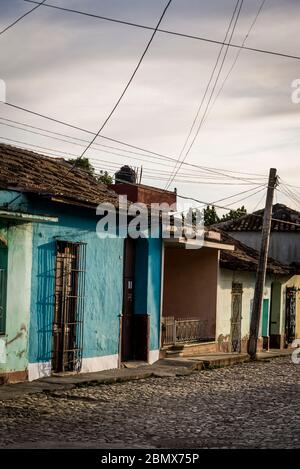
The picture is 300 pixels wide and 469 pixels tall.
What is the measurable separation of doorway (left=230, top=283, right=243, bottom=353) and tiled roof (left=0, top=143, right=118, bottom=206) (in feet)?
25.6

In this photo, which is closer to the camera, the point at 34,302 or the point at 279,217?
the point at 34,302

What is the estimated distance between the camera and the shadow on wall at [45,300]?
1465cm

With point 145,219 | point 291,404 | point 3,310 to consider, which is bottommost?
point 291,404

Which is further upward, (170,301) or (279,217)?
(279,217)

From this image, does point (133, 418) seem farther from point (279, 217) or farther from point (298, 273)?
point (279, 217)

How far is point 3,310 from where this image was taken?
44.8 feet

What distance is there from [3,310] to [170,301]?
10.7 metres

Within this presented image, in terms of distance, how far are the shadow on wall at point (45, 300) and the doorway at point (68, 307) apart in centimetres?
21

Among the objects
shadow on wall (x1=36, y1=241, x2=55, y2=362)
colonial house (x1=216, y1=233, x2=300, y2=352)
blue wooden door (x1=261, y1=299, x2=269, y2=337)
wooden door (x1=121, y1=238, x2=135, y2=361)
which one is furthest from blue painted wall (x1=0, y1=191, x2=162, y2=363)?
blue wooden door (x1=261, y1=299, x2=269, y2=337)

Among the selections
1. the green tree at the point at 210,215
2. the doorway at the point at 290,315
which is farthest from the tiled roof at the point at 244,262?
the green tree at the point at 210,215

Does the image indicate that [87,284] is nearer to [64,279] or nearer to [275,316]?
[64,279]

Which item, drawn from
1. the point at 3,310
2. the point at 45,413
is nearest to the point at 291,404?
the point at 45,413
